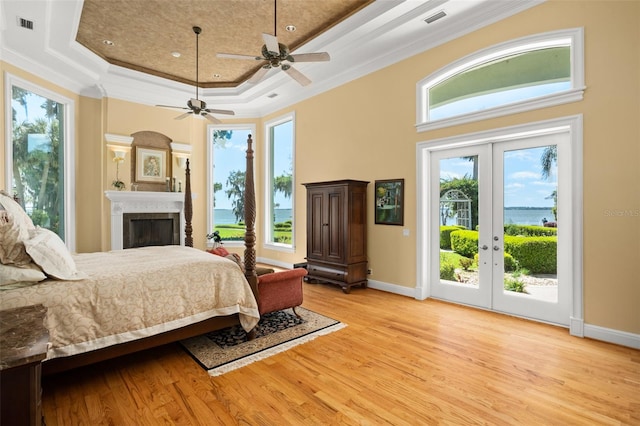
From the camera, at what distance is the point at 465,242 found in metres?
4.52

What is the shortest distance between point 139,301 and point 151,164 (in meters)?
5.22

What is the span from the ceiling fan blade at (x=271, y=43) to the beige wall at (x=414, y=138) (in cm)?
249

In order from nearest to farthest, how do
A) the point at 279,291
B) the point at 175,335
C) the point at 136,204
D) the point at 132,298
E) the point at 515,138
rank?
the point at 132,298 → the point at 175,335 → the point at 279,291 → the point at 515,138 → the point at 136,204

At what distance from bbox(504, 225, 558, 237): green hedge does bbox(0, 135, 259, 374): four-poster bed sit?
10.7 ft

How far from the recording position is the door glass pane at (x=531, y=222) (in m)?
3.79

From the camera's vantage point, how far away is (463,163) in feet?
14.9

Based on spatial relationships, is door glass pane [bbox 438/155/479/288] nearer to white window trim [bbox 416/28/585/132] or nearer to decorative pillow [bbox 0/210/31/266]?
white window trim [bbox 416/28/585/132]

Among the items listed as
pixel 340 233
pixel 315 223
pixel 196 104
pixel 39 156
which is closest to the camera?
pixel 196 104

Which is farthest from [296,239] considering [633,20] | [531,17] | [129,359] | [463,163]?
[633,20]

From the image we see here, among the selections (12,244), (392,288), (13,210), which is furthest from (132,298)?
(392,288)

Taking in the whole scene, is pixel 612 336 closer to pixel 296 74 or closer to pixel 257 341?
pixel 257 341

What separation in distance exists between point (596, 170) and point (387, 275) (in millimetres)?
3042

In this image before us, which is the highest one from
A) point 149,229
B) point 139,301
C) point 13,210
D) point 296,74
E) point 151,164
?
point 296,74

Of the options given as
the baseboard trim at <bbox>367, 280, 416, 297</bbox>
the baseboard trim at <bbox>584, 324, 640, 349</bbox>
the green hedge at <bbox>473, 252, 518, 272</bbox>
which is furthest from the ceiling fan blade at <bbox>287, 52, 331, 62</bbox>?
the baseboard trim at <bbox>584, 324, 640, 349</bbox>
